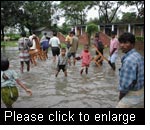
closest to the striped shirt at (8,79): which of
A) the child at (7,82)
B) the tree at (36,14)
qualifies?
the child at (7,82)

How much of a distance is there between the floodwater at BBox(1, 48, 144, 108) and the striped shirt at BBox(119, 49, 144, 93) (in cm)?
279

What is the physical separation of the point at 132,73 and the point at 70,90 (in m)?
4.80

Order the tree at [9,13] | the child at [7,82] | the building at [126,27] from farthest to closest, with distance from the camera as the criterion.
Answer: the tree at [9,13] → the building at [126,27] → the child at [7,82]

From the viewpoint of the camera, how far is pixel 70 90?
9.31 metres

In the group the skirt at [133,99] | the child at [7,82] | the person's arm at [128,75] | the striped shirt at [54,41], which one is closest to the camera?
the person's arm at [128,75]

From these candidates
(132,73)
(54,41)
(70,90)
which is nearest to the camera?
(132,73)

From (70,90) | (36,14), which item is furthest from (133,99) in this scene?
(36,14)

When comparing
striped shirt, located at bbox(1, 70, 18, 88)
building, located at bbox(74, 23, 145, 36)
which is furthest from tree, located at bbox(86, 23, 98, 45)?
striped shirt, located at bbox(1, 70, 18, 88)

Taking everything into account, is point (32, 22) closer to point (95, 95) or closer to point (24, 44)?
point (24, 44)

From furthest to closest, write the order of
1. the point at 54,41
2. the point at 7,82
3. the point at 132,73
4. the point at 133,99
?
the point at 54,41
the point at 7,82
the point at 133,99
the point at 132,73

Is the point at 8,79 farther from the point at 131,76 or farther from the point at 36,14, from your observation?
the point at 36,14

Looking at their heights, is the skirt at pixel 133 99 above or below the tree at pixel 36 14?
below

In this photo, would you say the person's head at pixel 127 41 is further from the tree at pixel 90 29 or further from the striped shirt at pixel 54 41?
the tree at pixel 90 29

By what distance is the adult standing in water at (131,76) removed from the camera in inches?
183
